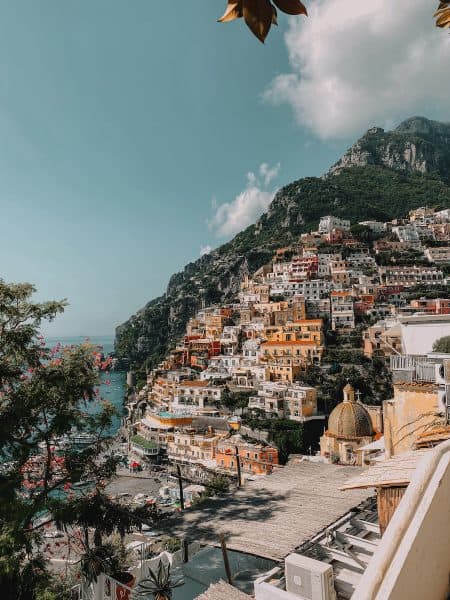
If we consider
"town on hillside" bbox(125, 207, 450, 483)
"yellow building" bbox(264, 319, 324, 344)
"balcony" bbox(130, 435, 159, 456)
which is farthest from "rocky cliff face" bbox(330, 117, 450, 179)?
"balcony" bbox(130, 435, 159, 456)

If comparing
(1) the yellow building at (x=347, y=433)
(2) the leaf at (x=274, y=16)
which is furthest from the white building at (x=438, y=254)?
Answer: (2) the leaf at (x=274, y=16)

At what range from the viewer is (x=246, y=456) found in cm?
2903

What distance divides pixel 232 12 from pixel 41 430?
25.9ft

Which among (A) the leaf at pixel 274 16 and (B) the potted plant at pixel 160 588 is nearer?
(A) the leaf at pixel 274 16

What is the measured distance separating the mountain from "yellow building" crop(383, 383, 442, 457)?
70.6 metres

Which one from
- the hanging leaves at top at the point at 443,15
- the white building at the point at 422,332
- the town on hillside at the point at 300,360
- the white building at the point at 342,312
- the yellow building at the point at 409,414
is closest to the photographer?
the hanging leaves at top at the point at 443,15

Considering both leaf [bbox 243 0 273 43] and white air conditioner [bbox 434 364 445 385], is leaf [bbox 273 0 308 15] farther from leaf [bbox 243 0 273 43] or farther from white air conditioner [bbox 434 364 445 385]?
white air conditioner [bbox 434 364 445 385]

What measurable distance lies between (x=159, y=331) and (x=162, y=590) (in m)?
90.4

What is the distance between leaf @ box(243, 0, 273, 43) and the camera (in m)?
0.93

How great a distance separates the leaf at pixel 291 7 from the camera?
911mm

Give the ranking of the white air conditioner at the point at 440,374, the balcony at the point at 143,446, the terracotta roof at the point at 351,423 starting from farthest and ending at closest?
the balcony at the point at 143,446
the terracotta roof at the point at 351,423
the white air conditioner at the point at 440,374

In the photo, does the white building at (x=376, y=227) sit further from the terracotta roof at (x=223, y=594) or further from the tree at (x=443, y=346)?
the terracotta roof at (x=223, y=594)

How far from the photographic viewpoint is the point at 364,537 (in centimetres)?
484

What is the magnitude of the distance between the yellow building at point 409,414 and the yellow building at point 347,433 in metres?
13.7
